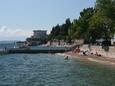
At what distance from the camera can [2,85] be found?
52781 millimetres

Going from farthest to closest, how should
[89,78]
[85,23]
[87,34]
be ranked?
[85,23]
[87,34]
[89,78]

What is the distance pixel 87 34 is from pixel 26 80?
83989 mm

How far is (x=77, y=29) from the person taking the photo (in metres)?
154

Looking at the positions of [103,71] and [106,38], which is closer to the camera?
[103,71]

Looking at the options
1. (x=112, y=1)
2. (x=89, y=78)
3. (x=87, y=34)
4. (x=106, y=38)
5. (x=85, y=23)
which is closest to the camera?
(x=89, y=78)

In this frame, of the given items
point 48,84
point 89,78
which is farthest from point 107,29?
point 48,84

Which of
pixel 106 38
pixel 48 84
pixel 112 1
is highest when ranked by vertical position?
pixel 112 1

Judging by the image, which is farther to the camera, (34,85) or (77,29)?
(77,29)

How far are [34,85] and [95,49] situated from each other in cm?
6372

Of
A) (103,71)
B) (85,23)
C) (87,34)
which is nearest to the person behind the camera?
(103,71)

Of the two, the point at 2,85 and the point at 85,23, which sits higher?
the point at 85,23

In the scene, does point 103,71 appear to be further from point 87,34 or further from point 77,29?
point 77,29

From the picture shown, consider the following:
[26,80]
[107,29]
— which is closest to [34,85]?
[26,80]

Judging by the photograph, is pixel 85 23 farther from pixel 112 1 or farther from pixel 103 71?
pixel 103 71
